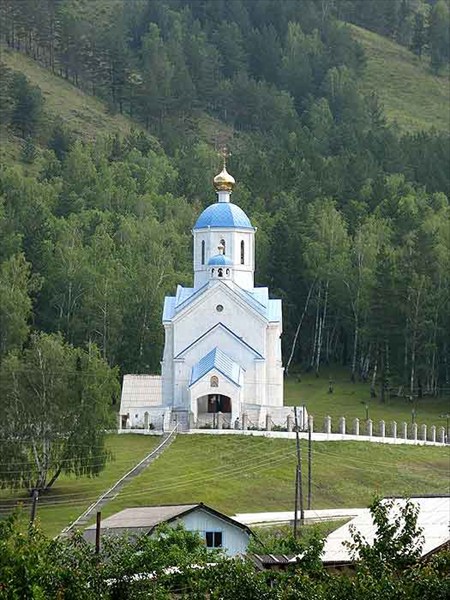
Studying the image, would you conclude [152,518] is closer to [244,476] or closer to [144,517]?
[144,517]

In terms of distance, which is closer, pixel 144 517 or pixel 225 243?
Answer: pixel 144 517

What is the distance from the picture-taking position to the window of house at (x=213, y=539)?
42406mm

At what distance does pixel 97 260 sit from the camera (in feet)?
290

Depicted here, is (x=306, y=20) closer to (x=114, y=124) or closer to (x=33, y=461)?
(x=114, y=124)

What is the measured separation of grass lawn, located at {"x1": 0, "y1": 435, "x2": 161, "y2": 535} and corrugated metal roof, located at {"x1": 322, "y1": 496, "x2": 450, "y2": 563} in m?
8.18

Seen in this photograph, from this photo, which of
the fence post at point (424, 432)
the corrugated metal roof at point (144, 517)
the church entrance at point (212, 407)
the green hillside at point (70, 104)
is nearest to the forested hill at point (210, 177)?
the green hillside at point (70, 104)

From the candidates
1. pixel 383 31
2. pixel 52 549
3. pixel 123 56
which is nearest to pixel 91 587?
pixel 52 549

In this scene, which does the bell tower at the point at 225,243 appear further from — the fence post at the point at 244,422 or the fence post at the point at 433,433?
the fence post at the point at 433,433

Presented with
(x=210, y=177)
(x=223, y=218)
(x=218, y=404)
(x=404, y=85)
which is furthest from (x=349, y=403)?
(x=404, y=85)

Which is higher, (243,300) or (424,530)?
(243,300)

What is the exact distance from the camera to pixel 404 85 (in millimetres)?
160875

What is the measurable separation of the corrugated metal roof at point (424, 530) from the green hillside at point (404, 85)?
102 meters

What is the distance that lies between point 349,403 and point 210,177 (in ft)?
119

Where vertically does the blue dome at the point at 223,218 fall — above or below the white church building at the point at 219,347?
above
